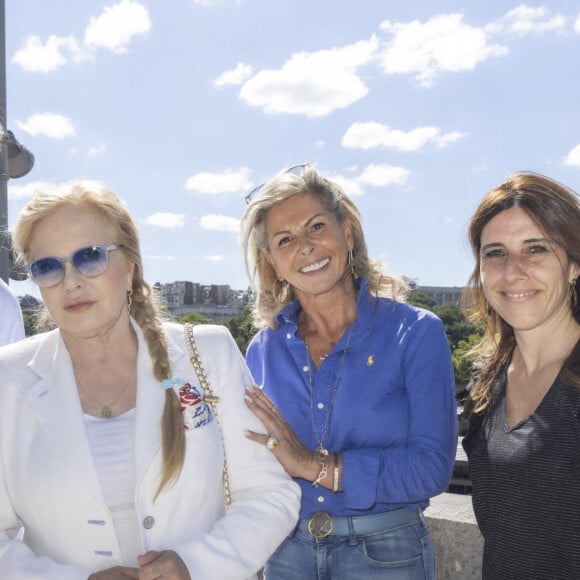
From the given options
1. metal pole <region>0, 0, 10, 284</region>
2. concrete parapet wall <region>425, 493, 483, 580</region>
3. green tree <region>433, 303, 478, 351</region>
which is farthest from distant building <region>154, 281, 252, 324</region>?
concrete parapet wall <region>425, 493, 483, 580</region>

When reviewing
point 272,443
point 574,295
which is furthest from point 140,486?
point 574,295

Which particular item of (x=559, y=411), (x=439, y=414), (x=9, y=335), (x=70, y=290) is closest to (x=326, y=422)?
(x=439, y=414)

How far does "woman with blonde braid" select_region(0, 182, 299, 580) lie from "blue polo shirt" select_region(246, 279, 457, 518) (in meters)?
0.35

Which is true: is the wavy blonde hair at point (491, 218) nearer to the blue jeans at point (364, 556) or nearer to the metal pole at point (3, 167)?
the blue jeans at point (364, 556)

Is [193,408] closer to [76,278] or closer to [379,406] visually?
[76,278]

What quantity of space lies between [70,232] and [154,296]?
49 centimetres

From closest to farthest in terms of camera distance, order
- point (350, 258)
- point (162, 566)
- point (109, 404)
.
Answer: point (162, 566)
point (109, 404)
point (350, 258)

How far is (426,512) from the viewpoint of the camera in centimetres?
393

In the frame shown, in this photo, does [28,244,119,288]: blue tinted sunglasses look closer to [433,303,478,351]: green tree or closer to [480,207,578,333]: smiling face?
[480,207,578,333]: smiling face

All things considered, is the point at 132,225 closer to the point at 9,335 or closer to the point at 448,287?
the point at 9,335

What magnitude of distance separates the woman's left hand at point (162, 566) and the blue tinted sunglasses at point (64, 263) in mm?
1040

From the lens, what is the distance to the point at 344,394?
315cm

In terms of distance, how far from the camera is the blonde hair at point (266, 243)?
3.51 m

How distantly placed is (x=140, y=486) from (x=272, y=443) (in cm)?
53
